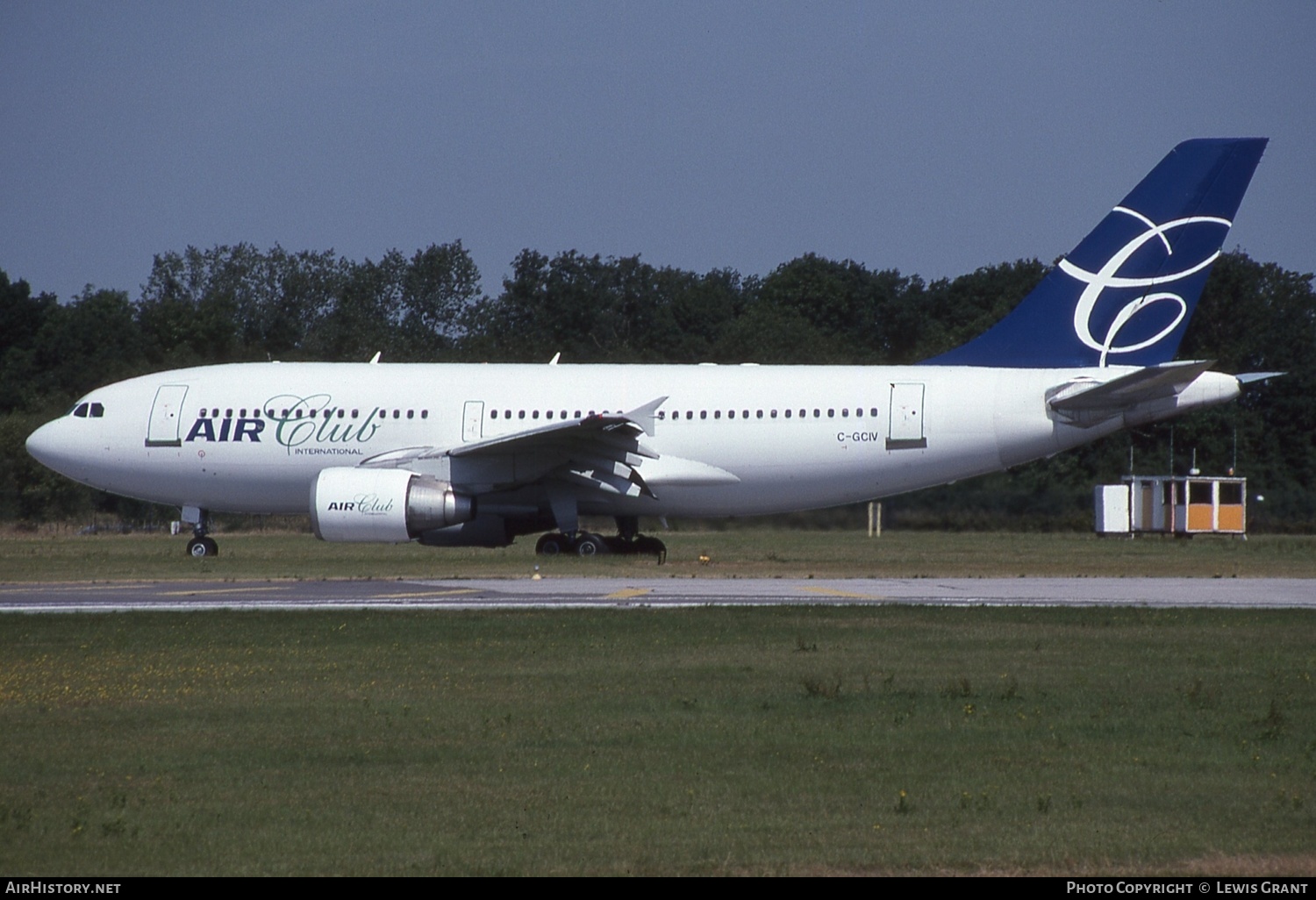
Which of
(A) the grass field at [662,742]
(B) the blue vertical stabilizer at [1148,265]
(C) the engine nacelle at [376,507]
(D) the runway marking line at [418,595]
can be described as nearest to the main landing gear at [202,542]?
(C) the engine nacelle at [376,507]

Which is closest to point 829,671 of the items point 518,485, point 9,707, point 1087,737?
point 1087,737

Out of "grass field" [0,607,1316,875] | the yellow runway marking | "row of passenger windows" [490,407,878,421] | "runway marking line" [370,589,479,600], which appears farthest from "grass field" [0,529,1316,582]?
"grass field" [0,607,1316,875]

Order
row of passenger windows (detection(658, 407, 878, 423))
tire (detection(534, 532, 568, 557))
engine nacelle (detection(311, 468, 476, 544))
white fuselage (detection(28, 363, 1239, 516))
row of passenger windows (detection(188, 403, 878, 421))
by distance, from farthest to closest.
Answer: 1. tire (detection(534, 532, 568, 557))
2. row of passenger windows (detection(188, 403, 878, 421))
3. row of passenger windows (detection(658, 407, 878, 423))
4. white fuselage (detection(28, 363, 1239, 516))
5. engine nacelle (detection(311, 468, 476, 544))

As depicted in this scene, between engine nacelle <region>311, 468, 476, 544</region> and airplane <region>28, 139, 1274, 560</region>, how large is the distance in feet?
0.11

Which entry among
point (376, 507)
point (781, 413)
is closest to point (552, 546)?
point (376, 507)

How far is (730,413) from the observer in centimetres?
2745

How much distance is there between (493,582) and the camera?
2234 cm

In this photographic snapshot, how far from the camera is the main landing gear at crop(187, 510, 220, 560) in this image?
2883cm

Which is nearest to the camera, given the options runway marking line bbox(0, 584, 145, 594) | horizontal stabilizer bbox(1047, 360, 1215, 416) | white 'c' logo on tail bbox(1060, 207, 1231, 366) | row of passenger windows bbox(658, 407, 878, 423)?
runway marking line bbox(0, 584, 145, 594)

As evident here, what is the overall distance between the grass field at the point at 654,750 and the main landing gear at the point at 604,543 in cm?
1160

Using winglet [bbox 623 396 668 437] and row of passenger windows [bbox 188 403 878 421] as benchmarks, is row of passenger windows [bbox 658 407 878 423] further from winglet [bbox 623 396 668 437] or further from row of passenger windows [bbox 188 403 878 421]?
winglet [bbox 623 396 668 437]

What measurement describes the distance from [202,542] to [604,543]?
25.4 feet

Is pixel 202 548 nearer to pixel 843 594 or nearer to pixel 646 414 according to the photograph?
pixel 646 414
